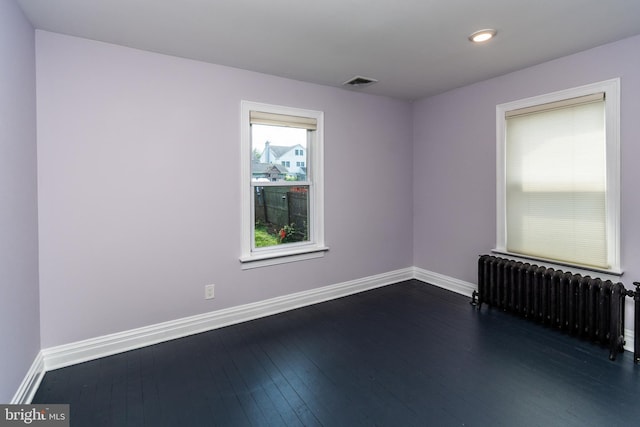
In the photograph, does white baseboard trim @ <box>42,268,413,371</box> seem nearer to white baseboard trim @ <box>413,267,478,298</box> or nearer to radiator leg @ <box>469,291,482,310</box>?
white baseboard trim @ <box>413,267,478,298</box>

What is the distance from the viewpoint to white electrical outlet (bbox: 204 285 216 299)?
300 centimetres

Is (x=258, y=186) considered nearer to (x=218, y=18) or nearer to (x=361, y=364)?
(x=218, y=18)

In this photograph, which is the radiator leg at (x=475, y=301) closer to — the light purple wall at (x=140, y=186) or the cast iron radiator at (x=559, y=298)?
the cast iron radiator at (x=559, y=298)

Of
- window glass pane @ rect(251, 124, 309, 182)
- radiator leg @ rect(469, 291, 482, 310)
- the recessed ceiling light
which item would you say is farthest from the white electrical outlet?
the recessed ceiling light

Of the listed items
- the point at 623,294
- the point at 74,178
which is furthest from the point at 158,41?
the point at 623,294

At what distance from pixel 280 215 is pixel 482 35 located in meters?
2.41

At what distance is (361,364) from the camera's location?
239 centimetres

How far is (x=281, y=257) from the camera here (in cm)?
339

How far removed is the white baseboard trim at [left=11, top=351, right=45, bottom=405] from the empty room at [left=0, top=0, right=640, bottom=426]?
0.02 metres

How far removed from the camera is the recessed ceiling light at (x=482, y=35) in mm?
2355

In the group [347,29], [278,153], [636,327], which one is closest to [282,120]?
[278,153]

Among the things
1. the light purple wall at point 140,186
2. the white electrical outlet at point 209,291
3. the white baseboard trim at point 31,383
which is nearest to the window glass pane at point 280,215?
the light purple wall at point 140,186

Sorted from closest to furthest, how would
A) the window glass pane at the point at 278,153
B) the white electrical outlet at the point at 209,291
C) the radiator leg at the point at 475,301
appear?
the white electrical outlet at the point at 209,291 < the window glass pane at the point at 278,153 < the radiator leg at the point at 475,301

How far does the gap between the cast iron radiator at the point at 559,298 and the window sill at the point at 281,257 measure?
1771 mm
